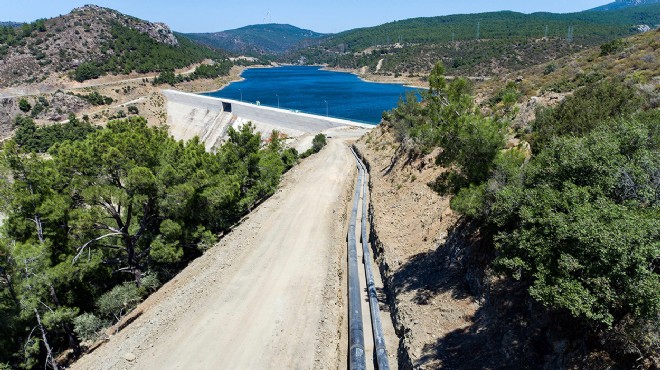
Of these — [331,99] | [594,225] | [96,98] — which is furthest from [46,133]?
[594,225]

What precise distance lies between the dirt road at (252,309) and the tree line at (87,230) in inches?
89.8

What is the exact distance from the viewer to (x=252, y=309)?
16078 millimetres

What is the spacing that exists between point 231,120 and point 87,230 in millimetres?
67541

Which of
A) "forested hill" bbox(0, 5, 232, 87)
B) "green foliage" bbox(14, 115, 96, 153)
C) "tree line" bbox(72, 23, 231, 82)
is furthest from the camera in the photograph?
"tree line" bbox(72, 23, 231, 82)

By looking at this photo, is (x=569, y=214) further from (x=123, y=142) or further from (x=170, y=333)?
(x=123, y=142)

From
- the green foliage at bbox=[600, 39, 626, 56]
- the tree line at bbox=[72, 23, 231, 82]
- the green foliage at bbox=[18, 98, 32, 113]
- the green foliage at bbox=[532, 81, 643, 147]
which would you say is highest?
the tree line at bbox=[72, 23, 231, 82]

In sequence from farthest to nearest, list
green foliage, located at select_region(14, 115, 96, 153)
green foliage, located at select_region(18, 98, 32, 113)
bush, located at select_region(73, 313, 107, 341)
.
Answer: green foliage, located at select_region(18, 98, 32, 113)
green foliage, located at select_region(14, 115, 96, 153)
bush, located at select_region(73, 313, 107, 341)

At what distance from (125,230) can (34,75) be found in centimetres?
13108

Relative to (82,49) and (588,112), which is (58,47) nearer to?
(82,49)

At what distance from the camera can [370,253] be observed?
70.1 feet

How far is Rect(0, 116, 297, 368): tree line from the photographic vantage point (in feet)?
55.3

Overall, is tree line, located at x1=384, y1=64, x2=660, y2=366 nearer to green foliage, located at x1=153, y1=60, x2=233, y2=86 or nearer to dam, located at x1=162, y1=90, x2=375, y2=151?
dam, located at x1=162, y1=90, x2=375, y2=151

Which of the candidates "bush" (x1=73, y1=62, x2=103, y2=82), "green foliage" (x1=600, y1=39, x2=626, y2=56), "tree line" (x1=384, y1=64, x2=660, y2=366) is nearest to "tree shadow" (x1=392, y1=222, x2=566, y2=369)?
"tree line" (x1=384, y1=64, x2=660, y2=366)

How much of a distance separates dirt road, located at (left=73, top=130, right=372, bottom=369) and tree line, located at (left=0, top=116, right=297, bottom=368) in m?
2.28
